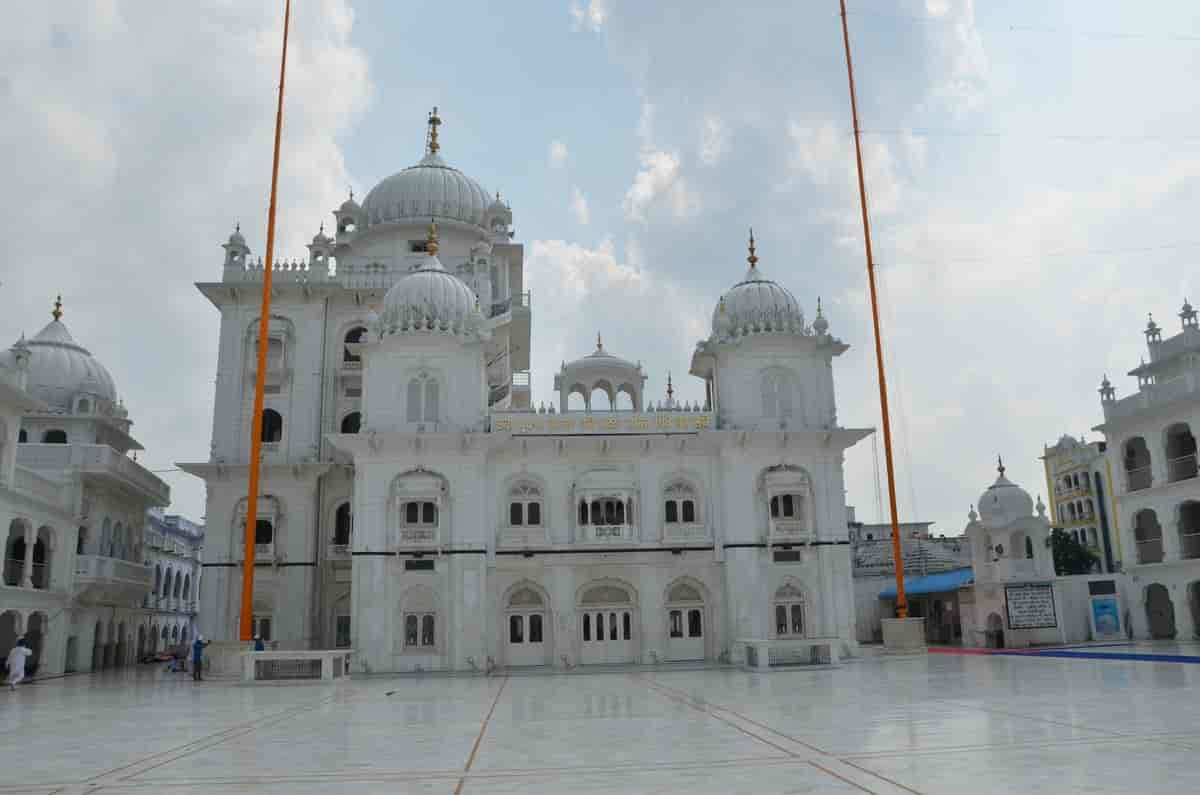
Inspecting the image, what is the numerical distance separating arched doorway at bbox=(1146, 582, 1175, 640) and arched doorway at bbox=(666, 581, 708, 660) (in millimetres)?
18469

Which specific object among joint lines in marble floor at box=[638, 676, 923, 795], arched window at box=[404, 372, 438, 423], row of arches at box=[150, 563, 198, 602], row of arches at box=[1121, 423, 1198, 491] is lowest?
joint lines in marble floor at box=[638, 676, 923, 795]

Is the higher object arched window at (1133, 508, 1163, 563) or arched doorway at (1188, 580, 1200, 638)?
arched window at (1133, 508, 1163, 563)

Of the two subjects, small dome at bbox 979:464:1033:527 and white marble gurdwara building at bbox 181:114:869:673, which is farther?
small dome at bbox 979:464:1033:527

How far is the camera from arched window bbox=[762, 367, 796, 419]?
119ft

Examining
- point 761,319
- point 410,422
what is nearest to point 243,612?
point 410,422

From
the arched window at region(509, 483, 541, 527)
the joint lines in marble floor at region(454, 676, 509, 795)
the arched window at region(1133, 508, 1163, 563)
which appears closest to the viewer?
the joint lines in marble floor at region(454, 676, 509, 795)

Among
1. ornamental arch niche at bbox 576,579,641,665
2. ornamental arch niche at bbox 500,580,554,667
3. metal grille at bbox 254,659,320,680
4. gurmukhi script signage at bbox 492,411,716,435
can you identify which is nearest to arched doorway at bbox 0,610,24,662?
metal grille at bbox 254,659,320,680

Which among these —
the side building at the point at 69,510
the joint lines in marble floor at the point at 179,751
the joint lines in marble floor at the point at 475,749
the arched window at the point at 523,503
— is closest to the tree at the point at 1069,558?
the arched window at the point at 523,503

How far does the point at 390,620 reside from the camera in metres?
33.2

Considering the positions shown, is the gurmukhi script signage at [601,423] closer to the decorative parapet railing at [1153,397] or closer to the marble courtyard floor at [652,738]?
the marble courtyard floor at [652,738]

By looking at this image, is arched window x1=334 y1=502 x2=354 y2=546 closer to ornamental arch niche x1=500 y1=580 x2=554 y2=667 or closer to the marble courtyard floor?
ornamental arch niche x1=500 y1=580 x2=554 y2=667

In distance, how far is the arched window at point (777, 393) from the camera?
3641 cm

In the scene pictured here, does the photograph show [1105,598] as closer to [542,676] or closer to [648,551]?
[648,551]

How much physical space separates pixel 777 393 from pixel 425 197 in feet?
63.6
